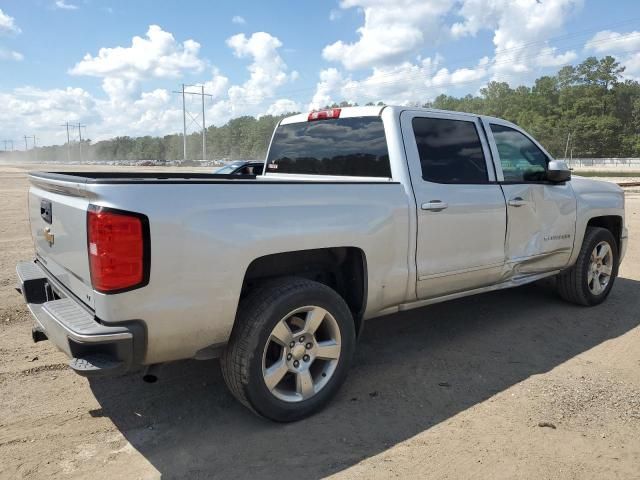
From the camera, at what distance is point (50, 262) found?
336 cm

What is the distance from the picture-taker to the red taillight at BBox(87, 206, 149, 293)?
8.13 feet

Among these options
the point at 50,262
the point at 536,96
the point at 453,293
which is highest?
the point at 536,96

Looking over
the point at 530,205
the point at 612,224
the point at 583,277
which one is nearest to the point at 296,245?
the point at 530,205

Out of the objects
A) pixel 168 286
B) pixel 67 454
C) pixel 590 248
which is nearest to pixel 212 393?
pixel 67 454

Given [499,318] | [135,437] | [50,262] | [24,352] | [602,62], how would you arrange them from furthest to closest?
1. [602,62]
2. [499,318]
3. [24,352]
4. [50,262]
5. [135,437]

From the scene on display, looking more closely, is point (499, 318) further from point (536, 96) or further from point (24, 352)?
point (536, 96)

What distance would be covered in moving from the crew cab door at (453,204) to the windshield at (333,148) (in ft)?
0.79

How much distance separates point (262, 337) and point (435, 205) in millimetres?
1635

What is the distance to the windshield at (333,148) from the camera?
3.99 metres

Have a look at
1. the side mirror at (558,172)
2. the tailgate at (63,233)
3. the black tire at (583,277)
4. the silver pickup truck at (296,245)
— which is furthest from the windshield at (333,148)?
the black tire at (583,277)

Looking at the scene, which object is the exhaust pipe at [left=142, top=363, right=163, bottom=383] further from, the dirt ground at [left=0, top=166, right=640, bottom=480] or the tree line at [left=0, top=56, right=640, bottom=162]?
the tree line at [left=0, top=56, right=640, bottom=162]

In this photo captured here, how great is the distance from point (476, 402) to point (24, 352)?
11.3 feet

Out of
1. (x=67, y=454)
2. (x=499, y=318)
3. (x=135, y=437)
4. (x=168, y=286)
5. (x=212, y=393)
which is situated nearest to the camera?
(x=168, y=286)

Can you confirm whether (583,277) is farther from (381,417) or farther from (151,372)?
(151,372)
